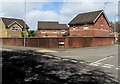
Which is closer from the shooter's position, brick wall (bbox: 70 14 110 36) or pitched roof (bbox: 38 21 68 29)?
brick wall (bbox: 70 14 110 36)

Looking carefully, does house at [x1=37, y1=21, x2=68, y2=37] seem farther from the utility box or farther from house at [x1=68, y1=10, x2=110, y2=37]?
the utility box

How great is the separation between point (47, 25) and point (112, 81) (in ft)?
147

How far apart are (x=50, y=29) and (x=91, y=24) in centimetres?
2010

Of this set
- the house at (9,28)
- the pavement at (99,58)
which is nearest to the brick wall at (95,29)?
the house at (9,28)

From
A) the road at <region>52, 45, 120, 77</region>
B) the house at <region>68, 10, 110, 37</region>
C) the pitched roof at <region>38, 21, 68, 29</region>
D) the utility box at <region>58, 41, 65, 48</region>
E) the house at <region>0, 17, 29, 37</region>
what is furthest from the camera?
the pitched roof at <region>38, 21, 68, 29</region>

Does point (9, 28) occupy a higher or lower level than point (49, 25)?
lower

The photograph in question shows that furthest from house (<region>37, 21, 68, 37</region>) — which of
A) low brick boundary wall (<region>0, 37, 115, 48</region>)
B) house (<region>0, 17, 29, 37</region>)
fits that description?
low brick boundary wall (<region>0, 37, 115, 48</region>)

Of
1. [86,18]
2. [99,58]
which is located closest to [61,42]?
[99,58]

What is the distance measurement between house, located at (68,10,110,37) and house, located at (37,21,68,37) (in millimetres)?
12588

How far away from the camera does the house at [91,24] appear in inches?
1240

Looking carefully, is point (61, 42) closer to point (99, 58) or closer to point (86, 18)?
point (99, 58)

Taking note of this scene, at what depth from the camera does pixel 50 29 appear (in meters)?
47.5

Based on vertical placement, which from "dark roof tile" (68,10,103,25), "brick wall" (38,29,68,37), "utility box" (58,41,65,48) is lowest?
"utility box" (58,41,65,48)

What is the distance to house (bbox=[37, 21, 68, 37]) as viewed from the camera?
47.1 meters
